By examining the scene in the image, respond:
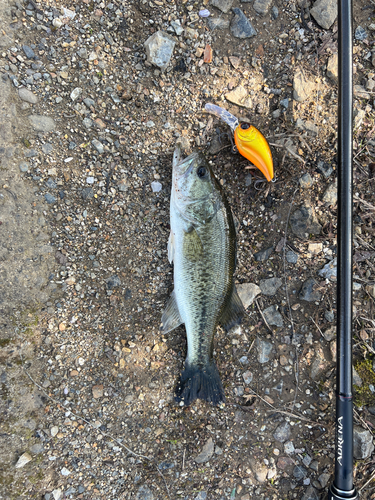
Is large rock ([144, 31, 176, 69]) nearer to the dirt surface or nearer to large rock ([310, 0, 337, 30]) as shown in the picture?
the dirt surface

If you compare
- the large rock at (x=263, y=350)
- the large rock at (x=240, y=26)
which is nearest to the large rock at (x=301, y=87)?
the large rock at (x=240, y=26)

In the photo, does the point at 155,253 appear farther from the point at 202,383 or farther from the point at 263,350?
the point at 263,350

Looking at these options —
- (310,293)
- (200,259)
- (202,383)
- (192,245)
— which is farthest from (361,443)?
(192,245)

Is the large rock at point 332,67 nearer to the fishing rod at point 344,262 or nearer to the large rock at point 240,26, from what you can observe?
the fishing rod at point 344,262

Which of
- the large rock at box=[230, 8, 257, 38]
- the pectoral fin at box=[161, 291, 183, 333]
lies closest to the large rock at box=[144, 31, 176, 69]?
the large rock at box=[230, 8, 257, 38]

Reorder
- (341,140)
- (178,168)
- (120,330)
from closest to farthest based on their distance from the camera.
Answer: (341,140), (178,168), (120,330)

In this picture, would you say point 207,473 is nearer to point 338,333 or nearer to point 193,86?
point 338,333

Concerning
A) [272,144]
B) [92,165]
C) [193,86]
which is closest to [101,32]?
[193,86]
